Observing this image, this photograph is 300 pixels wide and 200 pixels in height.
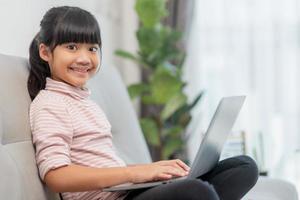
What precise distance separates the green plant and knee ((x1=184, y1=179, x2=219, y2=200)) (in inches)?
64.3

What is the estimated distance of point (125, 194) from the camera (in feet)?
4.35

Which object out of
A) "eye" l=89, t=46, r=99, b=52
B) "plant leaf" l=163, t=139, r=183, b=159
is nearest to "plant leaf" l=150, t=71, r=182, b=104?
"plant leaf" l=163, t=139, r=183, b=159

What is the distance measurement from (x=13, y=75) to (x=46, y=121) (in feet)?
0.64

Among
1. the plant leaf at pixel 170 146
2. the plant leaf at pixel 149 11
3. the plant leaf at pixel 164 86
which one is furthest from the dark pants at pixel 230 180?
the plant leaf at pixel 149 11

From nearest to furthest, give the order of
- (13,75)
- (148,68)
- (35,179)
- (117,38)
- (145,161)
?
(35,179)
(13,75)
(145,161)
(148,68)
(117,38)

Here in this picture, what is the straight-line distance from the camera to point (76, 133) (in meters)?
1.33

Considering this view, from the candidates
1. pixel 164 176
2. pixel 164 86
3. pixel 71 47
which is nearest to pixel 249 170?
pixel 164 176

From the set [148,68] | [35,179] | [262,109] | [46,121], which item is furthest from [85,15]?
[262,109]

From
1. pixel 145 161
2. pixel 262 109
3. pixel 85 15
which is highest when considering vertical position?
pixel 85 15

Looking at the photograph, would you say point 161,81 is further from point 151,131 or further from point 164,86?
point 151,131

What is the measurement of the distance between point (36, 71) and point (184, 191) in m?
0.61

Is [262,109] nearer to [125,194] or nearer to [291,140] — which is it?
[291,140]

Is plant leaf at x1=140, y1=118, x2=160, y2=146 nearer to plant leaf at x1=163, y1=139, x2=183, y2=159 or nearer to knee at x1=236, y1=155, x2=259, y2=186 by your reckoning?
plant leaf at x1=163, y1=139, x2=183, y2=159

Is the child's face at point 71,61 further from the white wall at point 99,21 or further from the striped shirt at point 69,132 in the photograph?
the white wall at point 99,21
